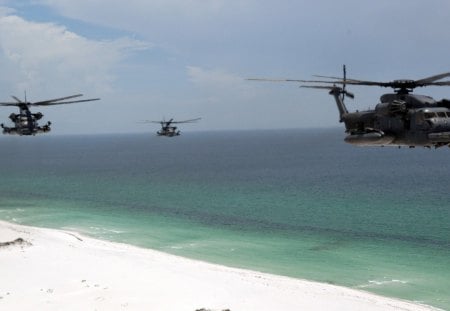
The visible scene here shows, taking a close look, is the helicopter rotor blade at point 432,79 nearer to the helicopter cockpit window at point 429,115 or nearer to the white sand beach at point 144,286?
the helicopter cockpit window at point 429,115

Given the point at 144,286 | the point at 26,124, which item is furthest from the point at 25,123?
the point at 144,286

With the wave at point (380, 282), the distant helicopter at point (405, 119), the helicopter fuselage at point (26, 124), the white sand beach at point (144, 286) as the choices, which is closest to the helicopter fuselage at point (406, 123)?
the distant helicopter at point (405, 119)

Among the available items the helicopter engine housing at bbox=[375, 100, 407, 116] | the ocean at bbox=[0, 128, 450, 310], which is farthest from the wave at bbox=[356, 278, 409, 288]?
the helicopter engine housing at bbox=[375, 100, 407, 116]

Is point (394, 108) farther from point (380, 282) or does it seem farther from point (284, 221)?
point (284, 221)

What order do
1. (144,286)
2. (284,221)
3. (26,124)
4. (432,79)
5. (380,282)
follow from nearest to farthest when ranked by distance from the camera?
(432,79) < (144,286) < (380,282) < (26,124) < (284,221)

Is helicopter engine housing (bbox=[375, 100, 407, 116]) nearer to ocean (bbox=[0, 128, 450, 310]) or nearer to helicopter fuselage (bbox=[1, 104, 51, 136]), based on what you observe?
ocean (bbox=[0, 128, 450, 310])

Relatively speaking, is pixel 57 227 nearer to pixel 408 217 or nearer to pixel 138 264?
pixel 138 264
